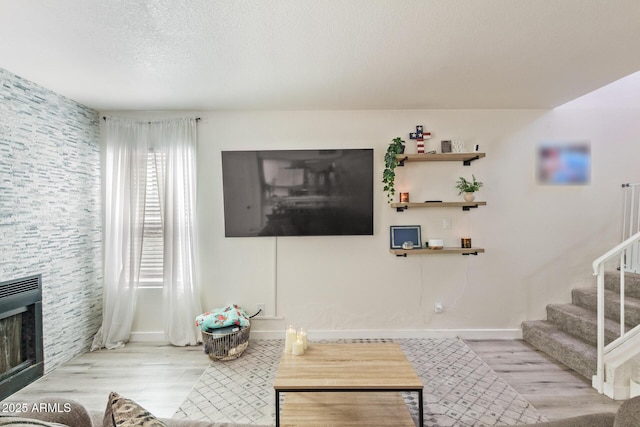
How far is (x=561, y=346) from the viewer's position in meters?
2.95

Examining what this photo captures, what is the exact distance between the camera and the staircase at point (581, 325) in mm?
2756

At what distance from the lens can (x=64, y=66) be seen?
8.02ft

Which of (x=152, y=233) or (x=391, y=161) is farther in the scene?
(x=152, y=233)

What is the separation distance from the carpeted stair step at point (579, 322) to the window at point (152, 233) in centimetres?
424

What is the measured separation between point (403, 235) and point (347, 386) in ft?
6.58

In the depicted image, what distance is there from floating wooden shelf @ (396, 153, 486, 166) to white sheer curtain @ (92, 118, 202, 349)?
229cm

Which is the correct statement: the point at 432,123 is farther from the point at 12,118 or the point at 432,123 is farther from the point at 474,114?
the point at 12,118

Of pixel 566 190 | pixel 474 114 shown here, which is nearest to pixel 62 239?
pixel 474 114

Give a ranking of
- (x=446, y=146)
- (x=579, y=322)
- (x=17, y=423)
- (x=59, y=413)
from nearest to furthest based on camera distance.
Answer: (x=17, y=423)
(x=59, y=413)
(x=579, y=322)
(x=446, y=146)

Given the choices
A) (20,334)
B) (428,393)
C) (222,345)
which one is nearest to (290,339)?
(222,345)

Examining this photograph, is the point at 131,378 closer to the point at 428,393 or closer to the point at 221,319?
the point at 221,319

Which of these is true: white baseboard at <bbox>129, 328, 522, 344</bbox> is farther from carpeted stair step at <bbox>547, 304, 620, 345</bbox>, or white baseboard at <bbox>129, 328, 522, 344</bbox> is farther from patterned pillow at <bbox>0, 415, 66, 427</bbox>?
patterned pillow at <bbox>0, 415, 66, 427</bbox>

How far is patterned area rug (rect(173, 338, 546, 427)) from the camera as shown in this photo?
2.20m

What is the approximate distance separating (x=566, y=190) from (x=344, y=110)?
260 centimetres
